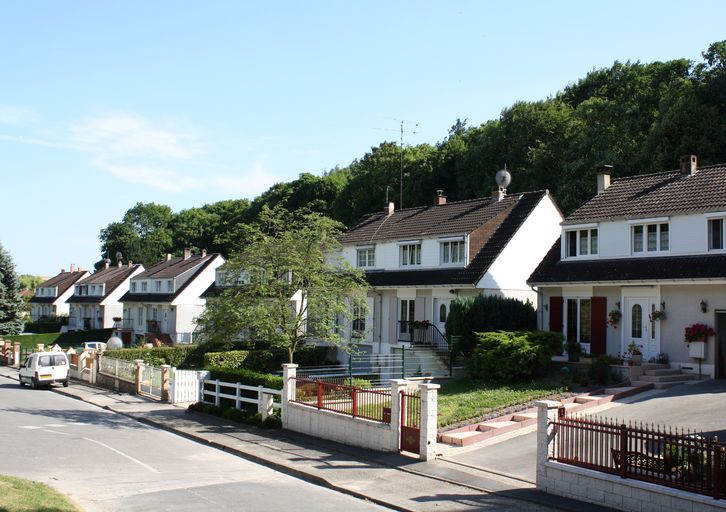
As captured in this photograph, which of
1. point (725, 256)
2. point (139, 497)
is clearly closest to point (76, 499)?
point (139, 497)

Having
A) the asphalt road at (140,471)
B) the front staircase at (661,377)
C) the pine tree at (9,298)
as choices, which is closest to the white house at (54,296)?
the pine tree at (9,298)

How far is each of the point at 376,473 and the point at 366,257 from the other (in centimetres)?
2332

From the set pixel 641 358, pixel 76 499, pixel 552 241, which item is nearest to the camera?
pixel 76 499

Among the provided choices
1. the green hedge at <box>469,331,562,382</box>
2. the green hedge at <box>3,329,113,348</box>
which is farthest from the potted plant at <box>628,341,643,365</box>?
the green hedge at <box>3,329,113,348</box>

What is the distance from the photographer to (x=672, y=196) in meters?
26.1

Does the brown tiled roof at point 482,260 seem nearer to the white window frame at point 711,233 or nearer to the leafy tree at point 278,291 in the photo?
the leafy tree at point 278,291

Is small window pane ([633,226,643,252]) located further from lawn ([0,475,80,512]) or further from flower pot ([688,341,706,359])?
lawn ([0,475,80,512])

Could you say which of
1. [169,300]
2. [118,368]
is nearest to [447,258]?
[118,368]

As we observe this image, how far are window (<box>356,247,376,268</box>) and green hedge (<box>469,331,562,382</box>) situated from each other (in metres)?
13.3

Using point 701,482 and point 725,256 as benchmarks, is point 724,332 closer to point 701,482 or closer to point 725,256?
point 725,256

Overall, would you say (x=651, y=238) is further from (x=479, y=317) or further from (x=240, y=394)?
(x=240, y=394)

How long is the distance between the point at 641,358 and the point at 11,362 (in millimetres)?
40898

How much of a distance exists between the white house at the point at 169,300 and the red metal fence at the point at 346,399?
38.7m

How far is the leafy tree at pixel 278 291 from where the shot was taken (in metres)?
24.1
